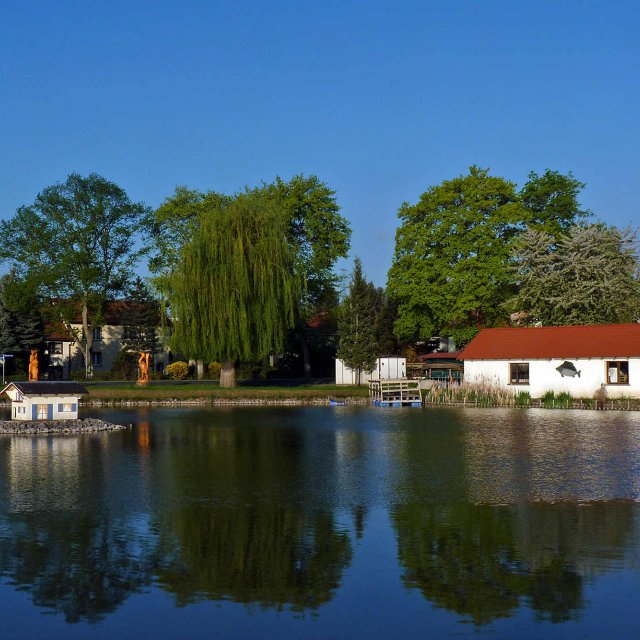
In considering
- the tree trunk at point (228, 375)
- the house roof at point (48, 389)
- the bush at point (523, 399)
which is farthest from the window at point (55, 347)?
the bush at point (523, 399)

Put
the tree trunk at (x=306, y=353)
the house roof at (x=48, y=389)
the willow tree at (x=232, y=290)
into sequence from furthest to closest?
the tree trunk at (x=306, y=353)
the willow tree at (x=232, y=290)
the house roof at (x=48, y=389)

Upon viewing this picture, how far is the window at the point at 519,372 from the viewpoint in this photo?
5456 cm

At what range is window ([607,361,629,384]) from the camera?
168 feet

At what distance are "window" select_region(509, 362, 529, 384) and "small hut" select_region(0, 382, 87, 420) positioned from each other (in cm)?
2738

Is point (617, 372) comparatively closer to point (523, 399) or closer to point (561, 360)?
point (561, 360)

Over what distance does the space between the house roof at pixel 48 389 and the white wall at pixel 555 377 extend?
2617 centimetres

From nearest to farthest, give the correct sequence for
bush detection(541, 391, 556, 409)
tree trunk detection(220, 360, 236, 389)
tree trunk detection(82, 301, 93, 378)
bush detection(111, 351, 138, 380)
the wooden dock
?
bush detection(541, 391, 556, 409)
the wooden dock
tree trunk detection(220, 360, 236, 389)
tree trunk detection(82, 301, 93, 378)
bush detection(111, 351, 138, 380)

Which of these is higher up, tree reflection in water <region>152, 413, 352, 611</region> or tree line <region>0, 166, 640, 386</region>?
tree line <region>0, 166, 640, 386</region>

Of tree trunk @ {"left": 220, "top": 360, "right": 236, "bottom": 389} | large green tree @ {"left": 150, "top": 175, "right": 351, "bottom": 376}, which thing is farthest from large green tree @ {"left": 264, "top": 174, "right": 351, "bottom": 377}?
tree trunk @ {"left": 220, "top": 360, "right": 236, "bottom": 389}

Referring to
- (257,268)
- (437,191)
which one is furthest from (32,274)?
(437,191)

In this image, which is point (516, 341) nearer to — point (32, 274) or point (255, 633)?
point (32, 274)

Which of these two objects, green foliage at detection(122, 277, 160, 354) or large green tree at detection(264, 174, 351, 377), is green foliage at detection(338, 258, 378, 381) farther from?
green foliage at detection(122, 277, 160, 354)

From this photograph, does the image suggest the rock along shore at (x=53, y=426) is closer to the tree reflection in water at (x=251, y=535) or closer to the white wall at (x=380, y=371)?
the tree reflection in water at (x=251, y=535)

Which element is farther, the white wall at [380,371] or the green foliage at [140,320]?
the green foliage at [140,320]
